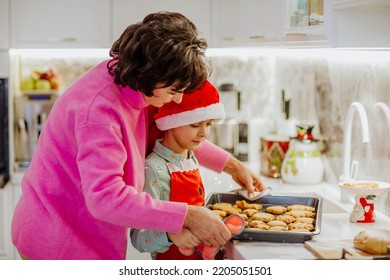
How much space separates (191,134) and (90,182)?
0.33 m

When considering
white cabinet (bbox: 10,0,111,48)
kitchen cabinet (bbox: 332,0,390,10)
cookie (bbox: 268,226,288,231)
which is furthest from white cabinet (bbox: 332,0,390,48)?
white cabinet (bbox: 10,0,111,48)

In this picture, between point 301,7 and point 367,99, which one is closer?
point 301,7

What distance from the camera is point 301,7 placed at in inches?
61.1

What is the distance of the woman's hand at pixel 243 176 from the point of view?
5.07 feet

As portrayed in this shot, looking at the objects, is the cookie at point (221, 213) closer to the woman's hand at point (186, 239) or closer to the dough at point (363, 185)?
the woman's hand at point (186, 239)

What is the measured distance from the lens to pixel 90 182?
1146 mm

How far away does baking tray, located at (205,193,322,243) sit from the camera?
1301mm

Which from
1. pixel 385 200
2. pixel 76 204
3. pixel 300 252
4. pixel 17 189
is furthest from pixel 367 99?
pixel 17 189

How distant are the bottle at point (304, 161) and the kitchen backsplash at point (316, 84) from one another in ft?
0.13

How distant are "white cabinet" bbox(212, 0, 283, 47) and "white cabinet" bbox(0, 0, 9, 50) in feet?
2.03

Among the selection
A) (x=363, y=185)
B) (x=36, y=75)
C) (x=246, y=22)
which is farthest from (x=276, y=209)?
(x=36, y=75)

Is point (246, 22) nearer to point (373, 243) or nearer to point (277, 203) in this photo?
point (277, 203)

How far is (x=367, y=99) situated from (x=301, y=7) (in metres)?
0.33
